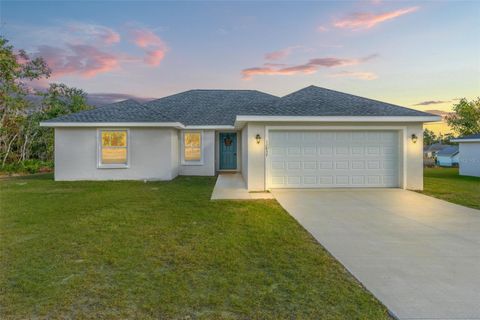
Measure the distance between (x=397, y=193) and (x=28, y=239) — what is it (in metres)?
10.5

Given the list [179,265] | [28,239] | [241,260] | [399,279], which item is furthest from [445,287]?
[28,239]

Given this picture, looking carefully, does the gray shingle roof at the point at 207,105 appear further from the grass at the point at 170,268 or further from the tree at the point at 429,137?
the tree at the point at 429,137

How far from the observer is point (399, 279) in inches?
146

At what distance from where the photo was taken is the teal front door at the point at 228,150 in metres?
18.5

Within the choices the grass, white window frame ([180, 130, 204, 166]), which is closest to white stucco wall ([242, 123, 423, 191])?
the grass

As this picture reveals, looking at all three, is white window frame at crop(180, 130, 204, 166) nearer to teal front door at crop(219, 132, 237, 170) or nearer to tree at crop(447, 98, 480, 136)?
teal front door at crop(219, 132, 237, 170)

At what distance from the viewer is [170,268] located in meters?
4.05

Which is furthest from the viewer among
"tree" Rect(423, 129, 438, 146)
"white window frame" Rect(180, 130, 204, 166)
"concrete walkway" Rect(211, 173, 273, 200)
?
"tree" Rect(423, 129, 438, 146)

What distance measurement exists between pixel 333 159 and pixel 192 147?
8.46 metres

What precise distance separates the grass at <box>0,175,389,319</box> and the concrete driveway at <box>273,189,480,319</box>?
0.32 meters

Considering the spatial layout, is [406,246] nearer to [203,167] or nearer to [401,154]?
[401,154]

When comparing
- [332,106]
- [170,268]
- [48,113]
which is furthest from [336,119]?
[48,113]

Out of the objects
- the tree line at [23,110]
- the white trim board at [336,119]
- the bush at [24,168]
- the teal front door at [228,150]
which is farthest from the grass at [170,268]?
the tree line at [23,110]

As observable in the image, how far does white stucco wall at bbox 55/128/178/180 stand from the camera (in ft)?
46.1
